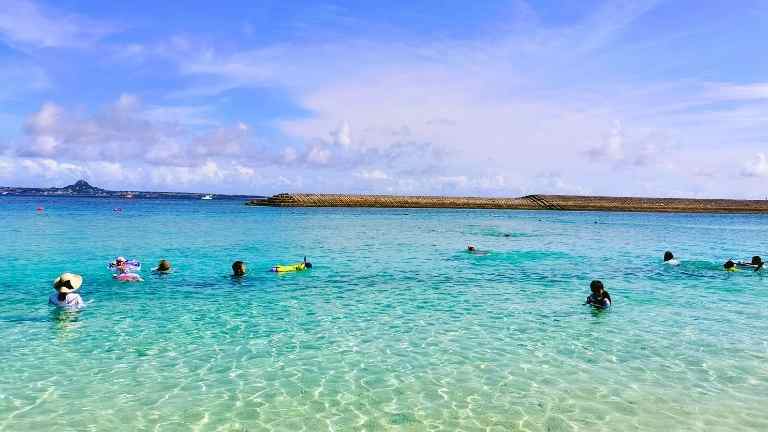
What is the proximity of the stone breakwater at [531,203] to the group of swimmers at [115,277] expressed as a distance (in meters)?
112

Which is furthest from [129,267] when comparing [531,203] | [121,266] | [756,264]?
[531,203]

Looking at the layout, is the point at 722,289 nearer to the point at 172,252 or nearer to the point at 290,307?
the point at 290,307

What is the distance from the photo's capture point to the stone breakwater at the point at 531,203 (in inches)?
5650

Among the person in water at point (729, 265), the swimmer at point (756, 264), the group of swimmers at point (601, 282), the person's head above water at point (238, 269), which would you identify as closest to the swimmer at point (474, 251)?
the group of swimmers at point (601, 282)

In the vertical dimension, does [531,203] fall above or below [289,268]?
above

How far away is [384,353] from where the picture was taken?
1357 centimetres

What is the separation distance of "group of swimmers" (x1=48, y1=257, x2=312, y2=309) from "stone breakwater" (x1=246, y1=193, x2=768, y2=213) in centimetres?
11236

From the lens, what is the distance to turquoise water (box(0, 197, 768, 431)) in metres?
9.97

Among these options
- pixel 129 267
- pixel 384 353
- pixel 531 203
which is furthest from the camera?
pixel 531 203

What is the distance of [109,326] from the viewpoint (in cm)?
1593

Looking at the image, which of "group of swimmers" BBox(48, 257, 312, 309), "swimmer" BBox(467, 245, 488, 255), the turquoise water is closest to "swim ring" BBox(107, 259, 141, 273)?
"group of swimmers" BBox(48, 257, 312, 309)

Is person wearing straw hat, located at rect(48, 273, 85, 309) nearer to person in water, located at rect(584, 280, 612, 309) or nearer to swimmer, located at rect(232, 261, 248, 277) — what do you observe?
swimmer, located at rect(232, 261, 248, 277)

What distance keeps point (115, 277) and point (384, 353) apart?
16.9 m

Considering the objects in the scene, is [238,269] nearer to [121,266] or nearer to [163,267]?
[163,267]
